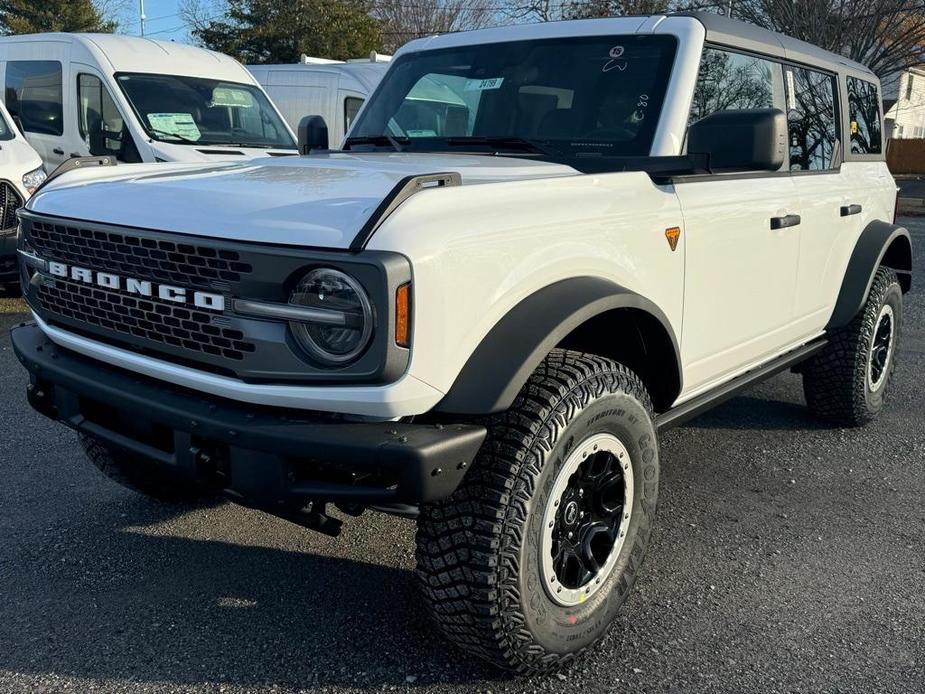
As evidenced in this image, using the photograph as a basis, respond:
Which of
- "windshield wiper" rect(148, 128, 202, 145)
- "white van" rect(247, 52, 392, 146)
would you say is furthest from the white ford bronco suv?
"white van" rect(247, 52, 392, 146)

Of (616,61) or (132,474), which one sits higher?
(616,61)

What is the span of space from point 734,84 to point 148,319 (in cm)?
253

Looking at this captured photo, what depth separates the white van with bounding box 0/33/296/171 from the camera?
28.3ft

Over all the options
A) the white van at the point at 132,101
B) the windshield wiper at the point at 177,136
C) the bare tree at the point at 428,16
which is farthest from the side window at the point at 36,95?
the bare tree at the point at 428,16

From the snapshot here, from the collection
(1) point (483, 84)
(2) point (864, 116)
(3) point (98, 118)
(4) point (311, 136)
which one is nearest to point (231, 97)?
(3) point (98, 118)

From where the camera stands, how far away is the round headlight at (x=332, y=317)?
2.10 metres

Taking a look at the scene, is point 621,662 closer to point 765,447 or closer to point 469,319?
point 469,319

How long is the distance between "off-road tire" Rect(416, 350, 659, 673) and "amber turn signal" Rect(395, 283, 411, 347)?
0.40m

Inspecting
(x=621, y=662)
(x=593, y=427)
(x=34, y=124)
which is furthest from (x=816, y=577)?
(x=34, y=124)

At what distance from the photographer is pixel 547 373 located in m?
2.46

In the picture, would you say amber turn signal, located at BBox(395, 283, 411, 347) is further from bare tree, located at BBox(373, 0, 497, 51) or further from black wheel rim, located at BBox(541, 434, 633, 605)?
bare tree, located at BBox(373, 0, 497, 51)

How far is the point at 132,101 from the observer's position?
866cm

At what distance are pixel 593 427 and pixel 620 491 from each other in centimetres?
33

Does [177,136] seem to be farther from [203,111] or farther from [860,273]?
[860,273]
